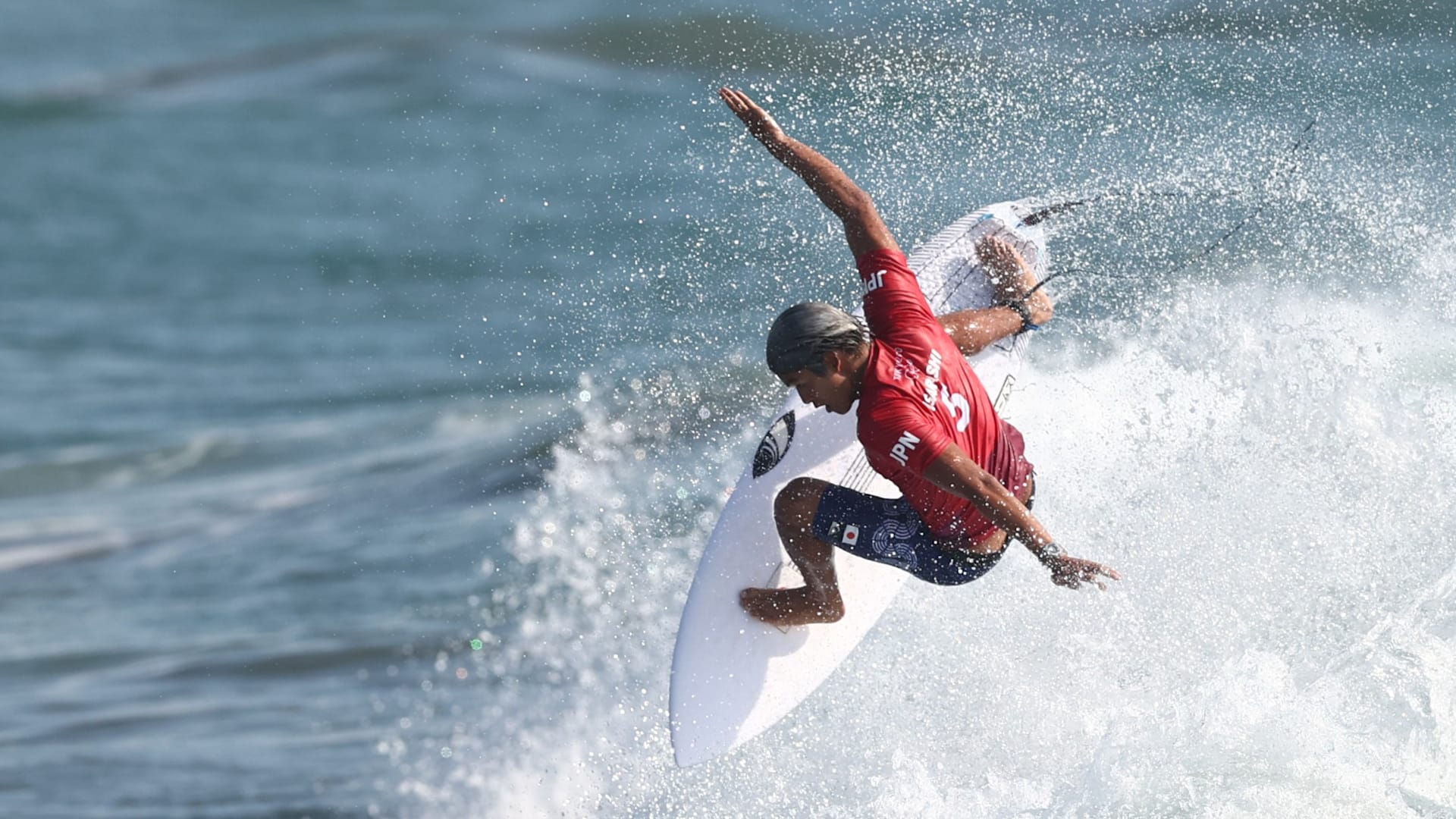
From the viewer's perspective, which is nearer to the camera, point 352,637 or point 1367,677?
point 1367,677

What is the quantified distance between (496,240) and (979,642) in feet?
29.4

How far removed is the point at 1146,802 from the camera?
5.68 metres

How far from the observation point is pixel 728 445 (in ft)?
31.9

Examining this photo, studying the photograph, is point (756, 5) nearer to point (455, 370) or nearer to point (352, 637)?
point (455, 370)

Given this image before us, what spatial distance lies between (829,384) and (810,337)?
7.2 inches

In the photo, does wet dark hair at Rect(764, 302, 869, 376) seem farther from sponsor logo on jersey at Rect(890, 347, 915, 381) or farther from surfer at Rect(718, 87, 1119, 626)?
sponsor logo on jersey at Rect(890, 347, 915, 381)

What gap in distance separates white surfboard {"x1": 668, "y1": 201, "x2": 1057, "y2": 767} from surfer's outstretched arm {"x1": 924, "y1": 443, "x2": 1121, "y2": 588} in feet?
5.89

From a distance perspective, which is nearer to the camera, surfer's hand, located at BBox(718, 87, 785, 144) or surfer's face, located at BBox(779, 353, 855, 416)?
surfer's face, located at BBox(779, 353, 855, 416)

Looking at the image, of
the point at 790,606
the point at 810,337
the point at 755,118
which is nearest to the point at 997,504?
the point at 810,337

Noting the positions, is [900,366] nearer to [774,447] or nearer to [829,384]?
[829,384]

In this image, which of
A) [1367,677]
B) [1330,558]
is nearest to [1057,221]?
[1330,558]

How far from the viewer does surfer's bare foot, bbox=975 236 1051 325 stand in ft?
22.1

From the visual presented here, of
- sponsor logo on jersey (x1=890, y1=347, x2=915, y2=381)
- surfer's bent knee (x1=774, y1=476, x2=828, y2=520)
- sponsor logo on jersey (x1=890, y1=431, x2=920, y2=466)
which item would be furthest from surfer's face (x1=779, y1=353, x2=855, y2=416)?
surfer's bent knee (x1=774, y1=476, x2=828, y2=520)

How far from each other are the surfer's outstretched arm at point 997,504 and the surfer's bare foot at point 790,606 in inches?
59.7
